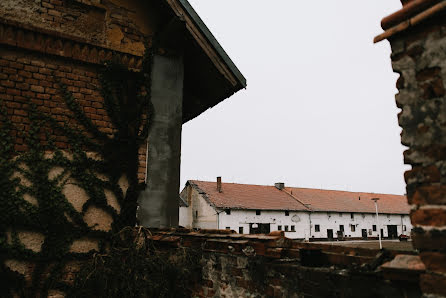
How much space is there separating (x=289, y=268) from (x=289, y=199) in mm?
36309

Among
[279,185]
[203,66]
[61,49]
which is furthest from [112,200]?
[279,185]

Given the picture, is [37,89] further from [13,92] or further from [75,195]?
[75,195]

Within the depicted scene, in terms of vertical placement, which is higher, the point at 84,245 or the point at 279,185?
the point at 279,185

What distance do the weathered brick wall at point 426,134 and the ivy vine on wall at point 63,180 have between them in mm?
4594

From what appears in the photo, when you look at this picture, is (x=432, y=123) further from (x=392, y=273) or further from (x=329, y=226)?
(x=329, y=226)

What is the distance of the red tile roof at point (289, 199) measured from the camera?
3422cm

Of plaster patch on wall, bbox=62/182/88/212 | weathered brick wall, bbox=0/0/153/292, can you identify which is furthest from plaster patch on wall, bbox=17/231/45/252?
plaster patch on wall, bbox=62/182/88/212

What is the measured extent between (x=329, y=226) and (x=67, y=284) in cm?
3735

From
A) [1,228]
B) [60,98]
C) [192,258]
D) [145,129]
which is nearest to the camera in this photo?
[192,258]

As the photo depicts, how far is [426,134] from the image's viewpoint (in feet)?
6.40

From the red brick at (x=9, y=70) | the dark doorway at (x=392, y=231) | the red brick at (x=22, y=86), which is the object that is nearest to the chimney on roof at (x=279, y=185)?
the dark doorway at (x=392, y=231)

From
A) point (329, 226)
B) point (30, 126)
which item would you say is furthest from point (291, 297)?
point (329, 226)

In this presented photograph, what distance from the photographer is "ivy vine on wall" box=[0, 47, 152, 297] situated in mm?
4801

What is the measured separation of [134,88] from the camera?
19.8 feet
